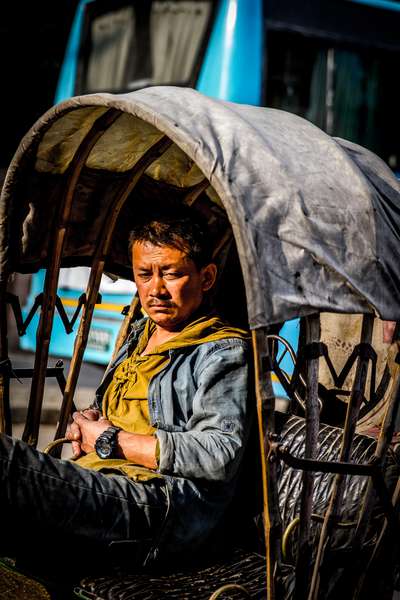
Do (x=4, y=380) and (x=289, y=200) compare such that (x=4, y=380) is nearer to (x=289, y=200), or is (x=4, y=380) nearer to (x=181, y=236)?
(x=181, y=236)

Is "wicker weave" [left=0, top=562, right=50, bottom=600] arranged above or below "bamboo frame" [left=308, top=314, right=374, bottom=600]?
below

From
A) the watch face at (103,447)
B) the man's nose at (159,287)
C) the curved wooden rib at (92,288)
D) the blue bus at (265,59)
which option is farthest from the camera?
the blue bus at (265,59)

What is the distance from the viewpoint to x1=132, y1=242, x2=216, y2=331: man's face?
3.04 metres

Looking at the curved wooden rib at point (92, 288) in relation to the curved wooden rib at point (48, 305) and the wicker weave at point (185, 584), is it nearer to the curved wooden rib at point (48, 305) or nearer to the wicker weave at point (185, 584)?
the curved wooden rib at point (48, 305)

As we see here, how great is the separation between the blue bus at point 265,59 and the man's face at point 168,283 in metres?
3.17

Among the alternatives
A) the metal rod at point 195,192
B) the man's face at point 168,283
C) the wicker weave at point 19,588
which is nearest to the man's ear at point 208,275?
the man's face at point 168,283

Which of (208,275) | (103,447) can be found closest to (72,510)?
(103,447)

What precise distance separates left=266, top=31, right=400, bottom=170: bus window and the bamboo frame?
469 centimetres

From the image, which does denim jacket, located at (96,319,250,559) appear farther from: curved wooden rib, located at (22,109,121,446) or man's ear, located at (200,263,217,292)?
curved wooden rib, located at (22,109,121,446)

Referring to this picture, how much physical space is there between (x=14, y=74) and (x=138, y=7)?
4.82 metres

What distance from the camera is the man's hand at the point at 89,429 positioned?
2.87 metres

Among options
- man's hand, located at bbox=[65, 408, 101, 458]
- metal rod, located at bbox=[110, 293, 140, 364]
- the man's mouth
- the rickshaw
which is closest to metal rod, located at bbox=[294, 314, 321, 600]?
the rickshaw

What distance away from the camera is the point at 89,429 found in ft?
9.48

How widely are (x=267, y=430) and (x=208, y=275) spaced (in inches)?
38.1
